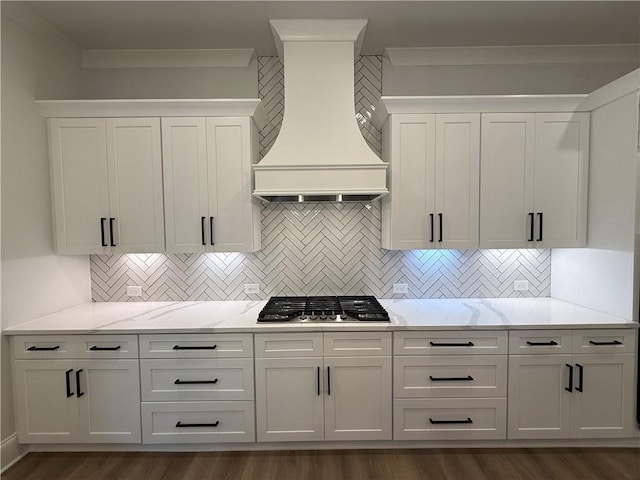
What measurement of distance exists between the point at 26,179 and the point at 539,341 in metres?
3.62

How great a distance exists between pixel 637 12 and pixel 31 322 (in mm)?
4700

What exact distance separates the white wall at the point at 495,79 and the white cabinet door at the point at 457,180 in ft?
1.85

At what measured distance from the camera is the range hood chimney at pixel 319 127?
2.39m

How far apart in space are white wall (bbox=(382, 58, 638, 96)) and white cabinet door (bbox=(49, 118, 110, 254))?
232 cm

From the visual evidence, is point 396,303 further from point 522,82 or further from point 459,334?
point 522,82

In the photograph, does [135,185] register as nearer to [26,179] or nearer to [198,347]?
[26,179]

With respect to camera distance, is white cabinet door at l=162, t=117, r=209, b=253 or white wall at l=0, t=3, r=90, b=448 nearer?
white wall at l=0, t=3, r=90, b=448

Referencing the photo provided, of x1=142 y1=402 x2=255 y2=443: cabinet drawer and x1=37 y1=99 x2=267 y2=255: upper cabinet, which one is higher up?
x1=37 y1=99 x2=267 y2=255: upper cabinet

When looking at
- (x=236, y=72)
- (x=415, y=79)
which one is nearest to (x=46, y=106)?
(x=236, y=72)

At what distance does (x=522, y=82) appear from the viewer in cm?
293

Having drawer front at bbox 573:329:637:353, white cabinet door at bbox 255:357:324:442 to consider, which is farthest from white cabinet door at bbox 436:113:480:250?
white cabinet door at bbox 255:357:324:442

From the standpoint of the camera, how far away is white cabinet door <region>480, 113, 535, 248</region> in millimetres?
2555

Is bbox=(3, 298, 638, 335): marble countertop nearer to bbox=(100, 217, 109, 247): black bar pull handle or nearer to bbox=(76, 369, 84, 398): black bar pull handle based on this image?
bbox=(76, 369, 84, 398): black bar pull handle

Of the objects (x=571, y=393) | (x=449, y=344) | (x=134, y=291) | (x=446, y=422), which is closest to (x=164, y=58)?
(x=134, y=291)
